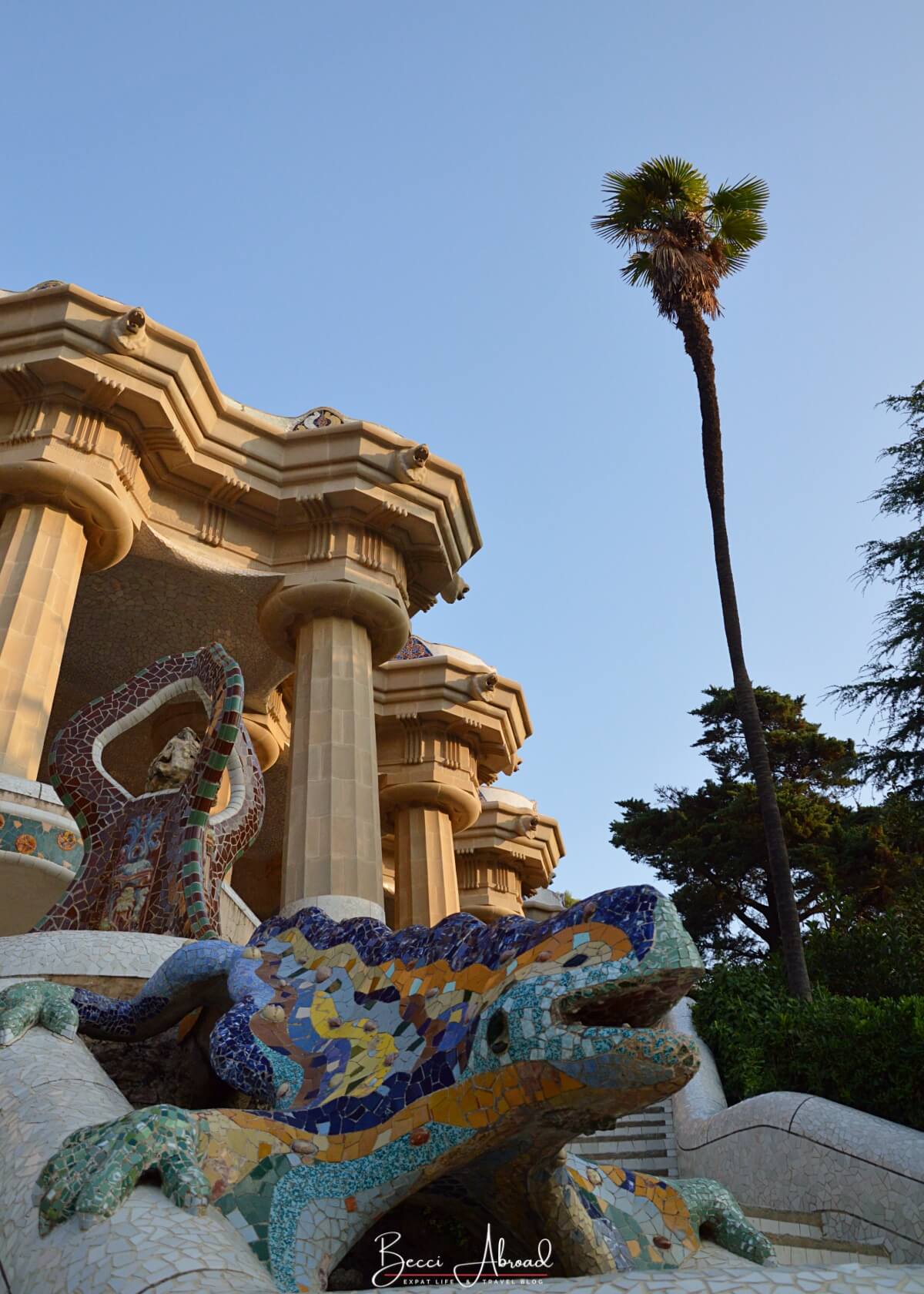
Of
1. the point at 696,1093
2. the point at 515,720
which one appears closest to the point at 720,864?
the point at 515,720

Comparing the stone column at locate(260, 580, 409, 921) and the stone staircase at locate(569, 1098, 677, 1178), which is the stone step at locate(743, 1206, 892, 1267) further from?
the stone column at locate(260, 580, 409, 921)

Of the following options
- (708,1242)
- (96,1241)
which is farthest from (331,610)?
(96,1241)

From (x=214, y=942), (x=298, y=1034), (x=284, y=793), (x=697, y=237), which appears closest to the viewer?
(x=298, y=1034)

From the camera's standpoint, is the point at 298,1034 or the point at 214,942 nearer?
the point at 298,1034

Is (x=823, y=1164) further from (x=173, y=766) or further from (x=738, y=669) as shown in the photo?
(x=738, y=669)

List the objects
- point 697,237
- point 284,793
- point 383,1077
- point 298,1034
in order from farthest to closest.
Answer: point 284,793, point 697,237, point 298,1034, point 383,1077

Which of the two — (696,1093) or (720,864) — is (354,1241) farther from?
(720,864)

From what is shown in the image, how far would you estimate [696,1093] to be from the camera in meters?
11.0

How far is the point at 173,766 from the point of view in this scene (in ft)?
30.1

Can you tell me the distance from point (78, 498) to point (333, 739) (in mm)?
5202

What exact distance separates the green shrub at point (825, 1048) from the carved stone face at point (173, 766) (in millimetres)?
6742

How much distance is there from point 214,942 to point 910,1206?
5.40 m

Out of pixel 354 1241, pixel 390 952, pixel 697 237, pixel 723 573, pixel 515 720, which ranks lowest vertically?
pixel 354 1241

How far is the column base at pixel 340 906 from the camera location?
15.1 meters
